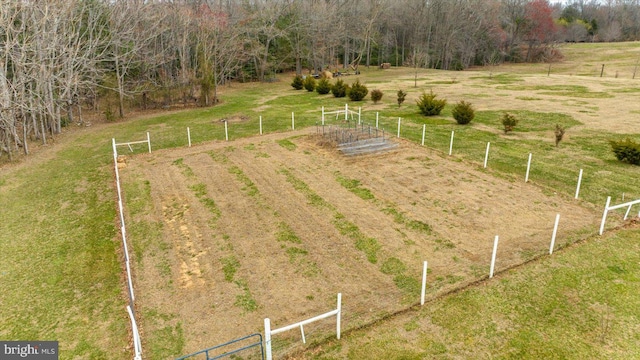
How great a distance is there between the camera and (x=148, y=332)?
7977 mm

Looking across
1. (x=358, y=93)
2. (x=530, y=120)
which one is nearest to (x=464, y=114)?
(x=530, y=120)

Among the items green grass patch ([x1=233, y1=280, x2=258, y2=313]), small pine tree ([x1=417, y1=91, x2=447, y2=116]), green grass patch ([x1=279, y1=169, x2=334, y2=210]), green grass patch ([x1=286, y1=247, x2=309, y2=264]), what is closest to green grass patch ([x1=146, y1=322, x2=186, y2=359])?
green grass patch ([x1=233, y1=280, x2=258, y2=313])

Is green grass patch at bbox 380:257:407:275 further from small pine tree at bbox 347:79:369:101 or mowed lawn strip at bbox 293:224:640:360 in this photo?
small pine tree at bbox 347:79:369:101

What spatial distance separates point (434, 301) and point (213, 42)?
117ft

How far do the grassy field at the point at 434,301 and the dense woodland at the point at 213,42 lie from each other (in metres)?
3.69

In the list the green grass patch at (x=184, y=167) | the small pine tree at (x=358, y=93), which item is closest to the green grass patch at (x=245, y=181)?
the green grass patch at (x=184, y=167)

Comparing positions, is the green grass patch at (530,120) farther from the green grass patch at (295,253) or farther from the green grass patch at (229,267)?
the green grass patch at (229,267)

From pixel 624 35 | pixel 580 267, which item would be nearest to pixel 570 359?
pixel 580 267

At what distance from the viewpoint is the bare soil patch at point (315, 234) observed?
343 inches

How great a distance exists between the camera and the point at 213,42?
126 ft

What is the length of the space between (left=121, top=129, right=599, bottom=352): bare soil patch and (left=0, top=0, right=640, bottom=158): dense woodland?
9.96 metres

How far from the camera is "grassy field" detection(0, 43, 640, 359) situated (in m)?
7.62

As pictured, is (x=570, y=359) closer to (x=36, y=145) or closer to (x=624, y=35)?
(x=36, y=145)

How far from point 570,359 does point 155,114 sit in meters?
31.0
